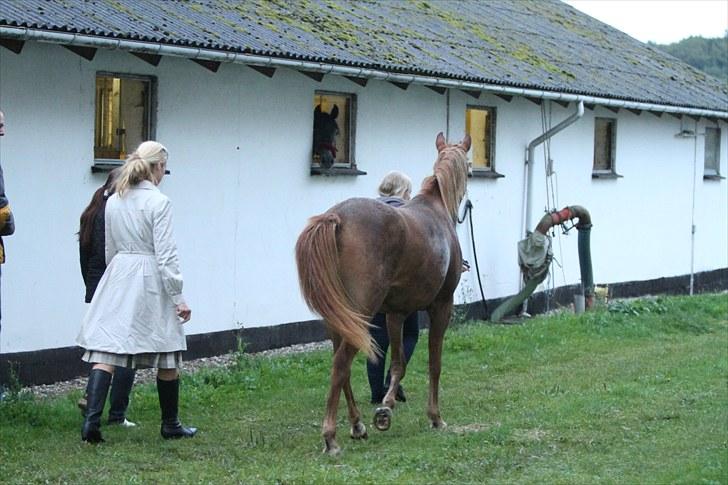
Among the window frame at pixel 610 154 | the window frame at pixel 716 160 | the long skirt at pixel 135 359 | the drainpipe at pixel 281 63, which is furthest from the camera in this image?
the window frame at pixel 716 160

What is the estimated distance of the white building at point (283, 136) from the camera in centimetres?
1103

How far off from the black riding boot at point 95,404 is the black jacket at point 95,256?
79cm

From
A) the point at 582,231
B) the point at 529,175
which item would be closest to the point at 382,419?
the point at 582,231

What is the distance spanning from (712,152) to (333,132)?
11793 mm

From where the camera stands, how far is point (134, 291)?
845cm

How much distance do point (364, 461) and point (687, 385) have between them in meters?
4.56

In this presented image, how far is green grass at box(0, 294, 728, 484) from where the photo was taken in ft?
25.5

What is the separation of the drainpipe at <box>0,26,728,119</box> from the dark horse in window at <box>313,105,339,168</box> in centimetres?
76

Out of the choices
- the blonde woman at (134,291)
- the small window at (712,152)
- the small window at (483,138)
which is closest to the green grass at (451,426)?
the blonde woman at (134,291)

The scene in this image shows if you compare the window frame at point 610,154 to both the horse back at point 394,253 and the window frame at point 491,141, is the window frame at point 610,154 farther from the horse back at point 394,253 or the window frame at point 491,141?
the horse back at point 394,253

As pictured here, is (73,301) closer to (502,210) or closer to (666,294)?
(502,210)

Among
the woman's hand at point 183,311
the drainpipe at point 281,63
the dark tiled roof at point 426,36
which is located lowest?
the woman's hand at point 183,311

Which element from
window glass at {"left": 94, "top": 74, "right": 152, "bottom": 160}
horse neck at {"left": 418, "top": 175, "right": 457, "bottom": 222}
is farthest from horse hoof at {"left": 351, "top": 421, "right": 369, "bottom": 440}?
window glass at {"left": 94, "top": 74, "right": 152, "bottom": 160}

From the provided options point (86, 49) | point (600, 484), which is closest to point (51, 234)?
point (86, 49)
